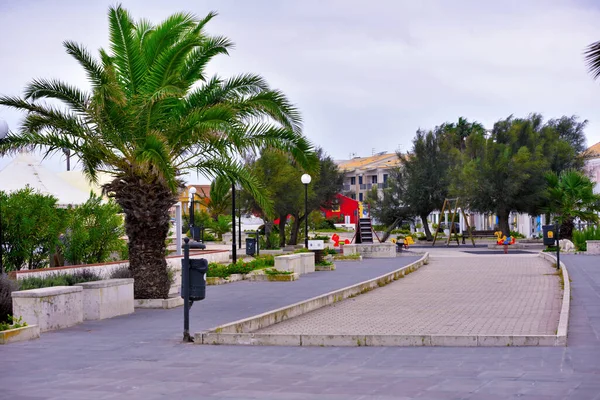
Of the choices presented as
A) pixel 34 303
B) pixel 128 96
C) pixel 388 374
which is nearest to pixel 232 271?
pixel 128 96

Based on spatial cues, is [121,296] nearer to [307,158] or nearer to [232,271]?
[307,158]

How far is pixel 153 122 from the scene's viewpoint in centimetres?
1552

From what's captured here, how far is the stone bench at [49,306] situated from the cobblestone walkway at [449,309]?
3017mm

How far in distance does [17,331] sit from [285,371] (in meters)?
4.37

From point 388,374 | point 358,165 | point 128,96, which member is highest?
point 358,165

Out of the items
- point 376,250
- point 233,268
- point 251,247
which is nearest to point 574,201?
point 376,250

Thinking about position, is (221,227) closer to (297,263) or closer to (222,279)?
(297,263)

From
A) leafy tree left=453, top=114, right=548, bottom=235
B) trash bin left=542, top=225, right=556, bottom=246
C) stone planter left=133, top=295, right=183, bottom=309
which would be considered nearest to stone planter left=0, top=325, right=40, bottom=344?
stone planter left=133, top=295, right=183, bottom=309

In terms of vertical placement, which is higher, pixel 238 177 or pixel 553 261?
pixel 238 177

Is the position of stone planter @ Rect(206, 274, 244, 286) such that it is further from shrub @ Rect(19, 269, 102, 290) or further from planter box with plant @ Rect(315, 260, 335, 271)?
shrub @ Rect(19, 269, 102, 290)

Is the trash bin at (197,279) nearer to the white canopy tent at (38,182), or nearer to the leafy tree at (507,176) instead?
the white canopy tent at (38,182)

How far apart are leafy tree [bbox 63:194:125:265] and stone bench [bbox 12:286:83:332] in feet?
27.4

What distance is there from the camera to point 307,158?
56.9 feet

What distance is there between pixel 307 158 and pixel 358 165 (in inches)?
3997
